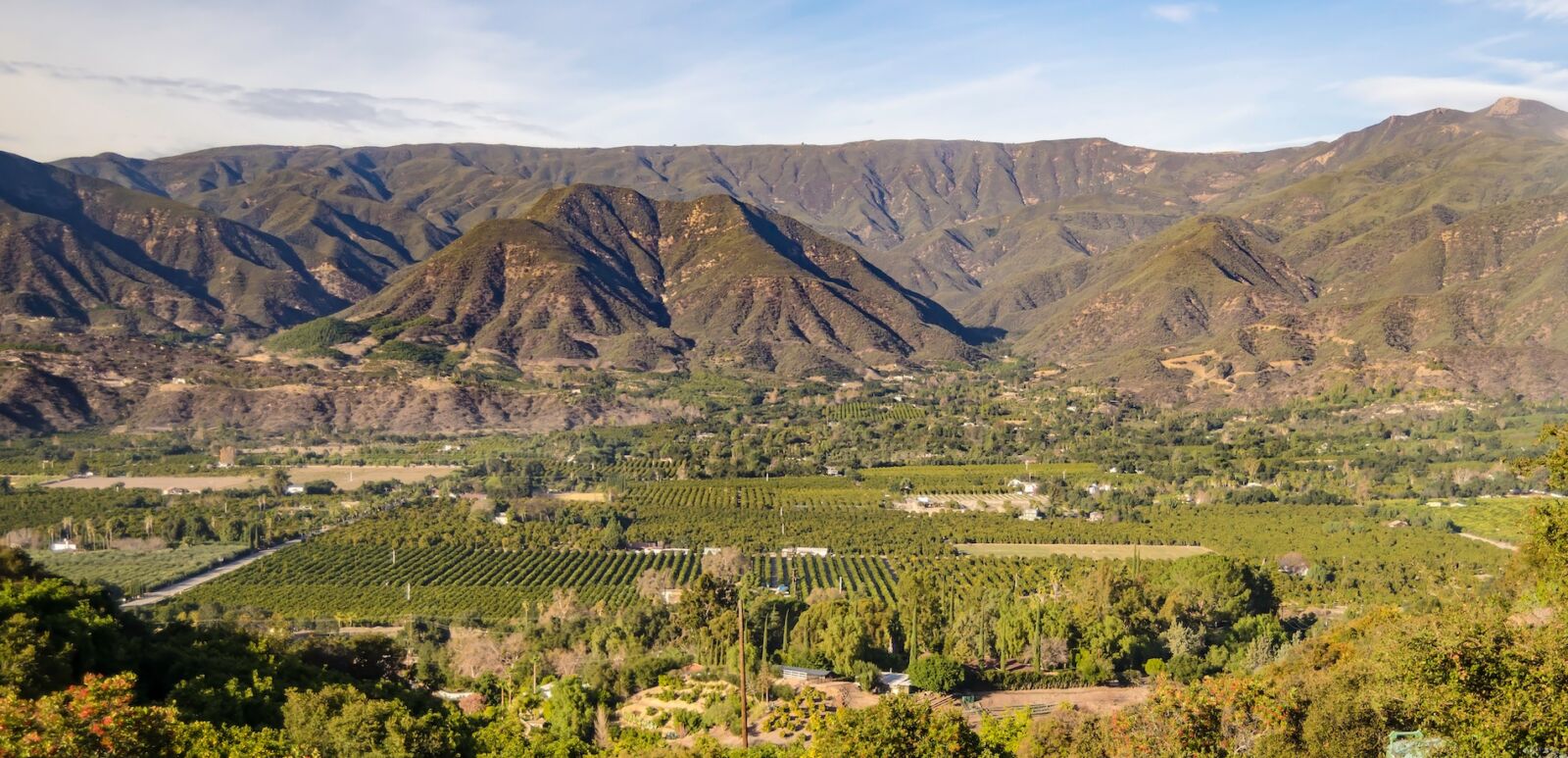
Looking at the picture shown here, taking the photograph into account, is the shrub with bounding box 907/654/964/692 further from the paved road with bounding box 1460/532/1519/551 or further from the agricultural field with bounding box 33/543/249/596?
the paved road with bounding box 1460/532/1519/551

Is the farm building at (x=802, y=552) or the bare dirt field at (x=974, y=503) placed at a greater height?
the farm building at (x=802, y=552)

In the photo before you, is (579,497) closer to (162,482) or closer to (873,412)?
(162,482)

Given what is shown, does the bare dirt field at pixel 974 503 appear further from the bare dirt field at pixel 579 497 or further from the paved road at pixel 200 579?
the paved road at pixel 200 579

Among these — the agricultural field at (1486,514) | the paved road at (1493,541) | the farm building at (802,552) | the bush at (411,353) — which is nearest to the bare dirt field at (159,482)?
the farm building at (802,552)

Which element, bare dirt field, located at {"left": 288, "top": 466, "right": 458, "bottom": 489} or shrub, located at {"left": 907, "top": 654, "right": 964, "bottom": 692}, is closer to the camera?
shrub, located at {"left": 907, "top": 654, "right": 964, "bottom": 692}

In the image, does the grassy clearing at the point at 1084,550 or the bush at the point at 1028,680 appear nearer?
the bush at the point at 1028,680

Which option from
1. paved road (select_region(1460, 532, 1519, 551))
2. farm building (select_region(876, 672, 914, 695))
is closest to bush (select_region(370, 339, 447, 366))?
farm building (select_region(876, 672, 914, 695))
